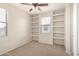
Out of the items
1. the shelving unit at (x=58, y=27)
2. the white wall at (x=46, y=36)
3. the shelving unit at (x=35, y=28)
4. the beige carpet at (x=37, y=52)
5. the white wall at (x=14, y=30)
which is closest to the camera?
the beige carpet at (x=37, y=52)

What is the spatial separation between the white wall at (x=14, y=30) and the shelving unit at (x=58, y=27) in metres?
1.71

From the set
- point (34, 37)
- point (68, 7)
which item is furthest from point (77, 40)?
point (34, 37)

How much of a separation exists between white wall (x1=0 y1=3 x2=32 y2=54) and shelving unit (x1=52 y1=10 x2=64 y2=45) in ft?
5.62

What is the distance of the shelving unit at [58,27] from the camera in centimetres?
497

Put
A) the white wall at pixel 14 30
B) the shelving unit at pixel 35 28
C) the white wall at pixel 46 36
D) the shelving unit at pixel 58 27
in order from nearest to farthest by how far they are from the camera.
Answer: the white wall at pixel 14 30 < the shelving unit at pixel 58 27 < the white wall at pixel 46 36 < the shelving unit at pixel 35 28

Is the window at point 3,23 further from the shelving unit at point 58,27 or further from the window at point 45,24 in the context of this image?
the shelving unit at point 58,27

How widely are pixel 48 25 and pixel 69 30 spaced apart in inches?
91.9

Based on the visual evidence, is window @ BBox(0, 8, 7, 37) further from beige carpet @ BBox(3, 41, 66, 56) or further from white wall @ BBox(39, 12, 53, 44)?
white wall @ BBox(39, 12, 53, 44)

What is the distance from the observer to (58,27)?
516 centimetres

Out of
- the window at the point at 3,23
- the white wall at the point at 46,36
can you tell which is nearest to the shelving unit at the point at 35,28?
the white wall at the point at 46,36

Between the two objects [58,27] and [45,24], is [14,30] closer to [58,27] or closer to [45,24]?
[45,24]

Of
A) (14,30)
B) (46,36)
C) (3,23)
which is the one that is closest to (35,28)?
(46,36)

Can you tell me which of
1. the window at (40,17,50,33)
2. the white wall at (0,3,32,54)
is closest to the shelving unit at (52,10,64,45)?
the window at (40,17,50,33)

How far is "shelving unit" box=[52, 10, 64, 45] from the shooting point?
16.3 ft
